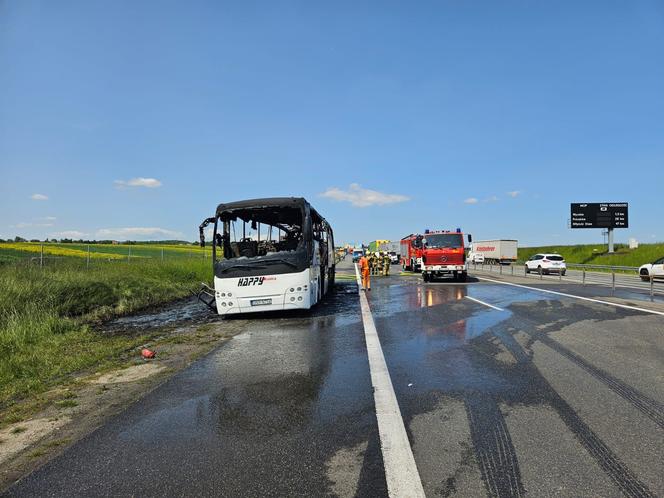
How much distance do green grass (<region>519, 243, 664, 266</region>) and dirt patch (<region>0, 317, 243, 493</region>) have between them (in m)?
43.9

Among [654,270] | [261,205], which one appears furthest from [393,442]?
[654,270]

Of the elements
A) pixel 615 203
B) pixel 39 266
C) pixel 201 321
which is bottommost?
pixel 201 321

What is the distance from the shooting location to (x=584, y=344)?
737 cm

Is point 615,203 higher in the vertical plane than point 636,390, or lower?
higher

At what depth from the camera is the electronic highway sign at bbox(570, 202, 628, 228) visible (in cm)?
4678

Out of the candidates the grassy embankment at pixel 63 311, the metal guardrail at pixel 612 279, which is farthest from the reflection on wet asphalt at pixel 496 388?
the metal guardrail at pixel 612 279

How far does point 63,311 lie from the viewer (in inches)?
478

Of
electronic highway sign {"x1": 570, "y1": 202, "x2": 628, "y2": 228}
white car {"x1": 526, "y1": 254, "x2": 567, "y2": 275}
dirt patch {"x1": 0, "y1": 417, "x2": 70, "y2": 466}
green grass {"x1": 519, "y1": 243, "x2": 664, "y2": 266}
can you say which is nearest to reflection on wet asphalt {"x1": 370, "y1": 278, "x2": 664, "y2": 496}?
dirt patch {"x1": 0, "y1": 417, "x2": 70, "y2": 466}

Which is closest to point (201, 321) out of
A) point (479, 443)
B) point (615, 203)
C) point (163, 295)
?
point (163, 295)

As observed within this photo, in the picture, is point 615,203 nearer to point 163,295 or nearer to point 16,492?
point 163,295

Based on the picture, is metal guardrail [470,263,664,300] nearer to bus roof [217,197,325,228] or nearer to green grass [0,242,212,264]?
bus roof [217,197,325,228]

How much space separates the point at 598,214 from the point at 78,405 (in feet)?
175

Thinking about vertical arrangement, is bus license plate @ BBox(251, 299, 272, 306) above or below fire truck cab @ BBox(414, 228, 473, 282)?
below

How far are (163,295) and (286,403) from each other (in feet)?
46.0
